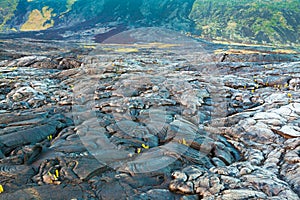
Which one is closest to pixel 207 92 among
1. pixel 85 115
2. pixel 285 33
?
pixel 85 115

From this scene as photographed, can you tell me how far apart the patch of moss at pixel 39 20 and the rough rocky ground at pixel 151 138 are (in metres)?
125

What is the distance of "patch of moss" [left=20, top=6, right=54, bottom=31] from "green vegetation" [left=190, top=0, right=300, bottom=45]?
240ft

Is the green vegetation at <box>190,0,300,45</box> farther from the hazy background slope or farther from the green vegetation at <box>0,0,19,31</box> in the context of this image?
the green vegetation at <box>0,0,19,31</box>

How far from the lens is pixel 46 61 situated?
3056 centimetres

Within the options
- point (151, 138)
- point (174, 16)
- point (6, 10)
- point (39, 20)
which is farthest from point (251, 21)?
point (6, 10)

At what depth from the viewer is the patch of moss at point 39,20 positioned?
437ft

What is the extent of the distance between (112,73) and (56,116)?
10889 mm

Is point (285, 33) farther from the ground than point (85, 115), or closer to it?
closer to it

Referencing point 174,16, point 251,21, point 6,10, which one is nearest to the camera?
point 251,21

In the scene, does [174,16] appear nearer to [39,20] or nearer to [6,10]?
[39,20]

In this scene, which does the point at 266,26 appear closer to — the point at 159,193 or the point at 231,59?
the point at 231,59

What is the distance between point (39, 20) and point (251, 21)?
104 metres

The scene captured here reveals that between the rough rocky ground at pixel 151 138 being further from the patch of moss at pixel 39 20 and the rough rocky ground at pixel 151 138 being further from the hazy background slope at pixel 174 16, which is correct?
the patch of moss at pixel 39 20

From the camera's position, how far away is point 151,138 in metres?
11.8
